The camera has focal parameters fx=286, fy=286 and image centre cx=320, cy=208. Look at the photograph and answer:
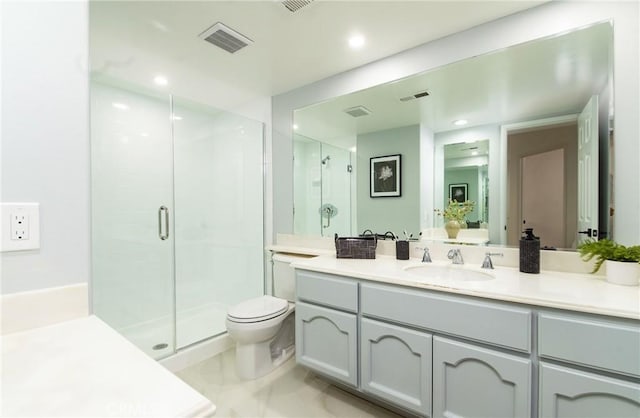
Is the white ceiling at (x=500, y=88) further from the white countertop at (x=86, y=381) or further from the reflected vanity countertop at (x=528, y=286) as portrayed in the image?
the white countertop at (x=86, y=381)

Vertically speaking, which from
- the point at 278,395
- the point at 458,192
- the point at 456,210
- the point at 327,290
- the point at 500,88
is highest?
the point at 500,88

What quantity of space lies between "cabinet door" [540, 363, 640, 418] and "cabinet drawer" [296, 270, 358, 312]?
888mm

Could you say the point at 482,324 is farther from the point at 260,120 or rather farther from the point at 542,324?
the point at 260,120

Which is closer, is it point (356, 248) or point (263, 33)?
point (263, 33)

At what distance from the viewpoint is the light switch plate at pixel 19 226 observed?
0.76 meters

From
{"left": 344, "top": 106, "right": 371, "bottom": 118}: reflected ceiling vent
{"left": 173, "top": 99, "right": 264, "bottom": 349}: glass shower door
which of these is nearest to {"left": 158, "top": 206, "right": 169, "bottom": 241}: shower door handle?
{"left": 173, "top": 99, "right": 264, "bottom": 349}: glass shower door

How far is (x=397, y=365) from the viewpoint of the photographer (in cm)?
153

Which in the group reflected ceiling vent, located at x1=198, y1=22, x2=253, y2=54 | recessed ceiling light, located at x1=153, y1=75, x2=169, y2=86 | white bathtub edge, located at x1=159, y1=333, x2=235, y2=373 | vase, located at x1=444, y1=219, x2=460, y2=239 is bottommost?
white bathtub edge, located at x1=159, y1=333, x2=235, y2=373

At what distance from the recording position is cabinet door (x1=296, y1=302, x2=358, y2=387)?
5.51ft

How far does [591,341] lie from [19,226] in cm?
191

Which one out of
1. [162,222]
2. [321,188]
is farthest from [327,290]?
[162,222]

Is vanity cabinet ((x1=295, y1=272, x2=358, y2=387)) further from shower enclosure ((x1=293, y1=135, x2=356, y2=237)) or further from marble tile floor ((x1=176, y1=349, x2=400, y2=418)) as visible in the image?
shower enclosure ((x1=293, y1=135, x2=356, y2=237))

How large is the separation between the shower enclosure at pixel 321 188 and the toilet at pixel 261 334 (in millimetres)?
763

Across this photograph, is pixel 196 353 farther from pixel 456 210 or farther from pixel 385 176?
pixel 456 210
